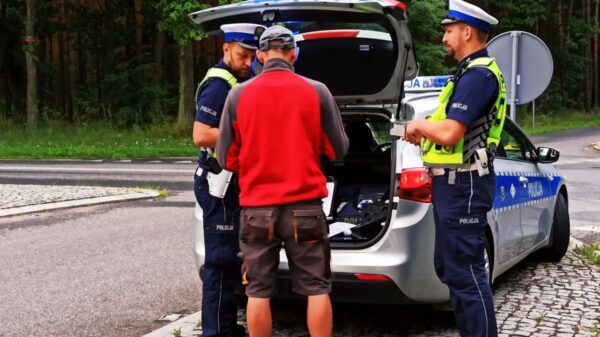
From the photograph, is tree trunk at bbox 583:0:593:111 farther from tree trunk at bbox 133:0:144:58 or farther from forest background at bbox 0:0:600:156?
tree trunk at bbox 133:0:144:58

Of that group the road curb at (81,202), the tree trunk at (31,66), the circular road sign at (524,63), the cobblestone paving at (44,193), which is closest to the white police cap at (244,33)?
the circular road sign at (524,63)

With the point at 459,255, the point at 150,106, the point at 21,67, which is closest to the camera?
the point at 459,255

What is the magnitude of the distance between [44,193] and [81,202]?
1390mm

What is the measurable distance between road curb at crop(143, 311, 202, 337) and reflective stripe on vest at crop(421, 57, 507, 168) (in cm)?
205

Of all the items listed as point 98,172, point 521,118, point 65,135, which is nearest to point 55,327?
point 98,172

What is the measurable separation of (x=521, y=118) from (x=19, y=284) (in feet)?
118

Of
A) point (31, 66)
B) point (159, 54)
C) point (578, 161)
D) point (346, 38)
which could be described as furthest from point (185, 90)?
point (346, 38)

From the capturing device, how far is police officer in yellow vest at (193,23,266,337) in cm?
438

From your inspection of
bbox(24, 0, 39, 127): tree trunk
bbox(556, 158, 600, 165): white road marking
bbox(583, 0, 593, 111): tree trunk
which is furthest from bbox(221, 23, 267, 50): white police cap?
bbox(583, 0, 593, 111): tree trunk

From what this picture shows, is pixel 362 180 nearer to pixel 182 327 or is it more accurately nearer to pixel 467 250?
pixel 182 327

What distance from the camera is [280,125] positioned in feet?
12.2

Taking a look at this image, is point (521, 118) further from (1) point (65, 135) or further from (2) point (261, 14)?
(2) point (261, 14)

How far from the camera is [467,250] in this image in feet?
13.4

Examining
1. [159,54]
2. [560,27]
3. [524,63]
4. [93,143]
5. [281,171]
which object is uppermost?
[560,27]
